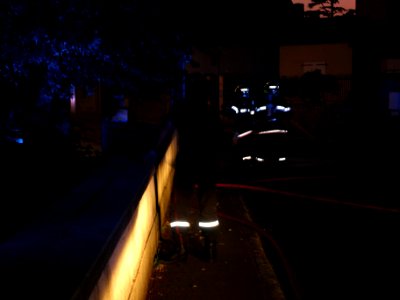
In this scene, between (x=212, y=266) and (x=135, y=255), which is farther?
(x=212, y=266)

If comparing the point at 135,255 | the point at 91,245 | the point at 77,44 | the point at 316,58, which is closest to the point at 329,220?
the point at 135,255

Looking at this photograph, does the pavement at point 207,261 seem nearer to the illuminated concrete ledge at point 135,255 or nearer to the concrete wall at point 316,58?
the illuminated concrete ledge at point 135,255

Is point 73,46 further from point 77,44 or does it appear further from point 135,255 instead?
point 135,255

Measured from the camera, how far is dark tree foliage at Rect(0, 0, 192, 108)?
19.6ft

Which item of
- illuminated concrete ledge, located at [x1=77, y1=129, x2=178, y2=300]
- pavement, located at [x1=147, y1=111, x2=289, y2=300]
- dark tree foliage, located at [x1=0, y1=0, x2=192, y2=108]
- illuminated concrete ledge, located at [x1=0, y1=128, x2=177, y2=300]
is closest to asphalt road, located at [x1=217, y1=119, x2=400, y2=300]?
pavement, located at [x1=147, y1=111, x2=289, y2=300]

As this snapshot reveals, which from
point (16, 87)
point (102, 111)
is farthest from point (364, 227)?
point (102, 111)

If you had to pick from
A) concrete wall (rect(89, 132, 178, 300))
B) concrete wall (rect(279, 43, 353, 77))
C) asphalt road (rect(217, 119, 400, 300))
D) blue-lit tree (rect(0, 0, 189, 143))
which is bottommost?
asphalt road (rect(217, 119, 400, 300))

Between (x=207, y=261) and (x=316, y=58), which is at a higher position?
(x=316, y=58)

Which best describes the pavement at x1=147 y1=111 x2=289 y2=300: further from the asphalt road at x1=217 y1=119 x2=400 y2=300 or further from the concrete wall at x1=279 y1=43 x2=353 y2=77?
the concrete wall at x1=279 y1=43 x2=353 y2=77

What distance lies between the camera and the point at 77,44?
635cm

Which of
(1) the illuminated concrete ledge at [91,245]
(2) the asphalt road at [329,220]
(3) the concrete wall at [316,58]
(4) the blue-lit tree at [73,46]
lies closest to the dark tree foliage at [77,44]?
(4) the blue-lit tree at [73,46]

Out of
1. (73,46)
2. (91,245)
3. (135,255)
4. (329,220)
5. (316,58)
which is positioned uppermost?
(316,58)

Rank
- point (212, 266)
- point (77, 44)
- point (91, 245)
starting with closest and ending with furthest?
point (91, 245) < point (212, 266) < point (77, 44)

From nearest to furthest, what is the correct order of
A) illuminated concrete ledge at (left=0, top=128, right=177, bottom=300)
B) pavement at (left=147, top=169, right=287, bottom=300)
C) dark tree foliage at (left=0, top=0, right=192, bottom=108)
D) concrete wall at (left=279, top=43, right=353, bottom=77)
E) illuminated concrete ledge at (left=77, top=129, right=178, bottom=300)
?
illuminated concrete ledge at (left=0, top=128, right=177, bottom=300), illuminated concrete ledge at (left=77, top=129, right=178, bottom=300), pavement at (left=147, top=169, right=287, bottom=300), dark tree foliage at (left=0, top=0, right=192, bottom=108), concrete wall at (left=279, top=43, right=353, bottom=77)
